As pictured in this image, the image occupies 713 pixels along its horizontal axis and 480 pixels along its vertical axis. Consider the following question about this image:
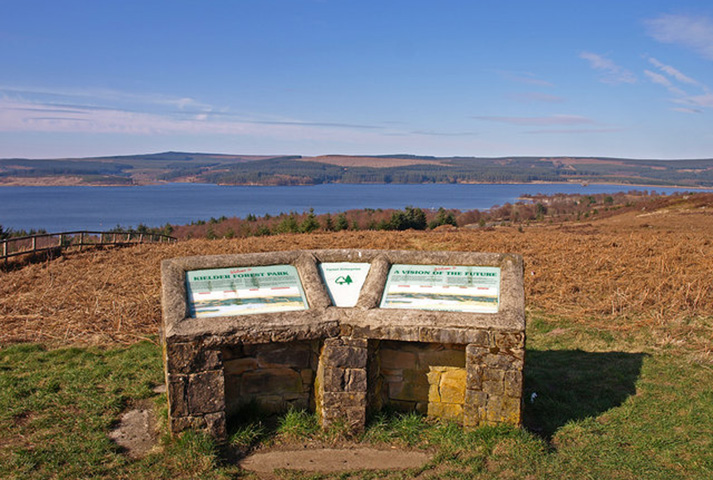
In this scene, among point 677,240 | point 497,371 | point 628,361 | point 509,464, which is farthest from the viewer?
point 677,240

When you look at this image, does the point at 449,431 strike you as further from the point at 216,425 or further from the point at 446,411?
the point at 216,425

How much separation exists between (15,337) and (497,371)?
294 inches

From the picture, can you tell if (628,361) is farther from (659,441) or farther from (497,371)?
(497,371)

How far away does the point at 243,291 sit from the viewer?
5.68 metres

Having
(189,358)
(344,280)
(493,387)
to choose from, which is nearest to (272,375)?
(189,358)

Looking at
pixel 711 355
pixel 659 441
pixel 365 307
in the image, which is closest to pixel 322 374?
pixel 365 307

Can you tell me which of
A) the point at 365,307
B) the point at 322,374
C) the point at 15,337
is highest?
the point at 365,307

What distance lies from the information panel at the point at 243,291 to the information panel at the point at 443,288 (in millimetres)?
949

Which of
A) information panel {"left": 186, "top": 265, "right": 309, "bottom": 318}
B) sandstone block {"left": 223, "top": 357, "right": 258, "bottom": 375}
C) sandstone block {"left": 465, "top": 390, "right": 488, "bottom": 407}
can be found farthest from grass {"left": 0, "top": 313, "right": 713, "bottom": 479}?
information panel {"left": 186, "top": 265, "right": 309, "bottom": 318}

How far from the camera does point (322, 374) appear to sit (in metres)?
5.25

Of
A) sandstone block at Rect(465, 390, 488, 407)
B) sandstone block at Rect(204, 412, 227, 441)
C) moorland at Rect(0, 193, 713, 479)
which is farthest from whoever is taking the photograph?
sandstone block at Rect(465, 390, 488, 407)

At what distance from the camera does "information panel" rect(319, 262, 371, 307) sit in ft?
18.7

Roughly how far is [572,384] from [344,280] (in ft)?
10.2

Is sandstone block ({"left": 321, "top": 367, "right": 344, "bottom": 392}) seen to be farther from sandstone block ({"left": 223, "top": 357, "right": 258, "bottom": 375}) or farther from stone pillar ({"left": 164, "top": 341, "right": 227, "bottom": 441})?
stone pillar ({"left": 164, "top": 341, "right": 227, "bottom": 441})
